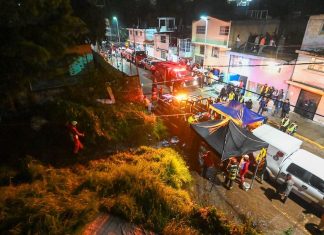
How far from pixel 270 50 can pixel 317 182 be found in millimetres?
15166

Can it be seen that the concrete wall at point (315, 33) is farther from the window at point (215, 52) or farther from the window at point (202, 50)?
the window at point (202, 50)

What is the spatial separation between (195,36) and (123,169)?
2584 centimetres

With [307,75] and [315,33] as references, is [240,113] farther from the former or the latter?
[315,33]

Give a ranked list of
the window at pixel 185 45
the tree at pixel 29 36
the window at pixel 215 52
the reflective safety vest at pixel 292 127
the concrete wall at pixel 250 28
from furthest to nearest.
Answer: the window at pixel 185 45, the window at pixel 215 52, the concrete wall at pixel 250 28, the reflective safety vest at pixel 292 127, the tree at pixel 29 36

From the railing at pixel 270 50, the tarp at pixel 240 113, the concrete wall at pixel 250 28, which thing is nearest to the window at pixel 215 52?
the concrete wall at pixel 250 28

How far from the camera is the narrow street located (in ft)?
26.2

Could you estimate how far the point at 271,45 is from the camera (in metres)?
19.4

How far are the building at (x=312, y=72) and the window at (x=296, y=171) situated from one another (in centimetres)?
804

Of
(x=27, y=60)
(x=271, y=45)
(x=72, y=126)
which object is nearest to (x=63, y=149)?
(x=72, y=126)

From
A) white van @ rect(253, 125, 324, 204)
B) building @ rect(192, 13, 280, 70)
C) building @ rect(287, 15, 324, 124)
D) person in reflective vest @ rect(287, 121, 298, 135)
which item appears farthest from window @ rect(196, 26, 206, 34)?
white van @ rect(253, 125, 324, 204)

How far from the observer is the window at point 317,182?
8.41 m

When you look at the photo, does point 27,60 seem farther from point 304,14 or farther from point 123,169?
point 304,14

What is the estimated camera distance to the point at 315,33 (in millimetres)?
15875

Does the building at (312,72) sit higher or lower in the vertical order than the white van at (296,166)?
higher
